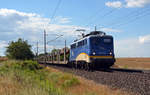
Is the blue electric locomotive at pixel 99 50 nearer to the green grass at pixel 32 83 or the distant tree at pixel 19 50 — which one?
the green grass at pixel 32 83

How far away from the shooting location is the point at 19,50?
169ft

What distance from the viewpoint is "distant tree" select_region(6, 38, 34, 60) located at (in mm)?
50594

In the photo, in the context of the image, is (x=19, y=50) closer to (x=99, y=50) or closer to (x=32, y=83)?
(x=99, y=50)

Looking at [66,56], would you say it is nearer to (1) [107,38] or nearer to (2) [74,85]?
(1) [107,38]

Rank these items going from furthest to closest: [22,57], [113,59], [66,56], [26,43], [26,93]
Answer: [26,43] → [22,57] → [66,56] → [113,59] → [26,93]

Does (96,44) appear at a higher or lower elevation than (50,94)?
higher

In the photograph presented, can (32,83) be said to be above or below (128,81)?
above

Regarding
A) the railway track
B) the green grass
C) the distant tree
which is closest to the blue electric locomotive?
the railway track

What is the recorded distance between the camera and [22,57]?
51594mm

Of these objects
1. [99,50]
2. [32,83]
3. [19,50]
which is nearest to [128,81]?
[32,83]

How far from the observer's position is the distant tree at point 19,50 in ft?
166

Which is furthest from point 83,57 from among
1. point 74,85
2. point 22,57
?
point 22,57

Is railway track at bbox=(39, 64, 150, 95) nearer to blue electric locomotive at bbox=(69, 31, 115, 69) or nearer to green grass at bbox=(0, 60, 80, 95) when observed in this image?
green grass at bbox=(0, 60, 80, 95)

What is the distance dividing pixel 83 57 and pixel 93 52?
2.43 m
